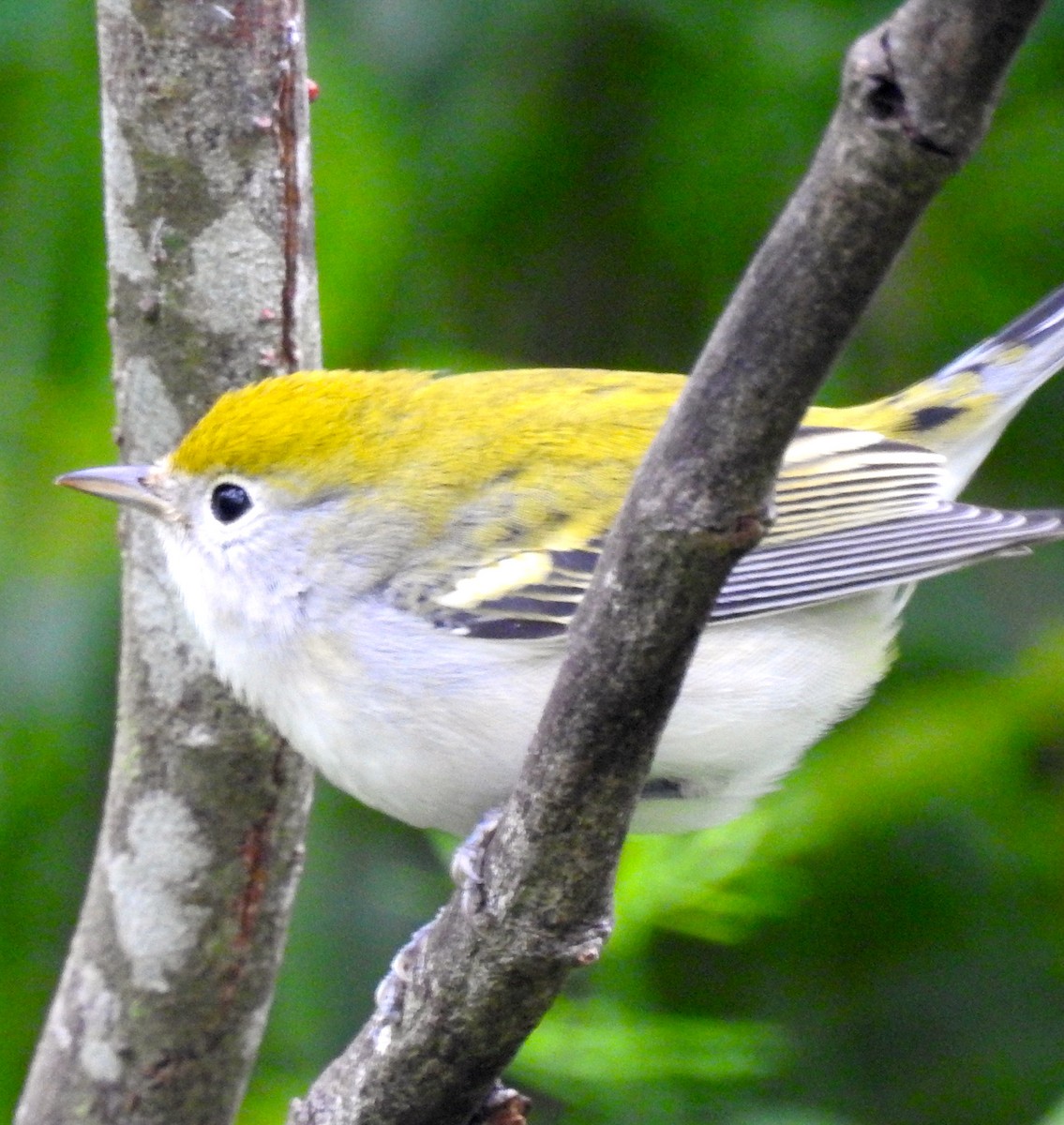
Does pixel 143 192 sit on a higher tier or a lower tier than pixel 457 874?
higher

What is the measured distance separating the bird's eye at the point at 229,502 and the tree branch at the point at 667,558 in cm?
106

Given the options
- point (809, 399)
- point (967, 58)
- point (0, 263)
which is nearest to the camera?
point (967, 58)

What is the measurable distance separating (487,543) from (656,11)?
1.60 metres

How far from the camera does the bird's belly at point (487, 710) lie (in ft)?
8.23

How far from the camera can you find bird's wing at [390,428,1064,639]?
2.63 m

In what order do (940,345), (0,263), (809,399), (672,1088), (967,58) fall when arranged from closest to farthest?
(967,58)
(809,399)
(672,1088)
(0,263)
(940,345)

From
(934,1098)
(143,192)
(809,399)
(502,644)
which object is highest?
(143,192)

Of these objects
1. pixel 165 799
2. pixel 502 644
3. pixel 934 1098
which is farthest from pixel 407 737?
pixel 934 1098

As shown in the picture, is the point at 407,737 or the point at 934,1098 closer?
the point at 407,737

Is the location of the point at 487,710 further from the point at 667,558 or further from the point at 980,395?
the point at 980,395

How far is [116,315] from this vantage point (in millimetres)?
2686

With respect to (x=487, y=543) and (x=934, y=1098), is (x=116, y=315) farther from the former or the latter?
(x=934, y=1098)

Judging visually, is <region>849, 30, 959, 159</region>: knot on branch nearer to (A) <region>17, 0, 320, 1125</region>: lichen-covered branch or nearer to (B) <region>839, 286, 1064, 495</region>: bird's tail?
(A) <region>17, 0, 320, 1125</region>: lichen-covered branch

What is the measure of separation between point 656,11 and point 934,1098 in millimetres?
2674
